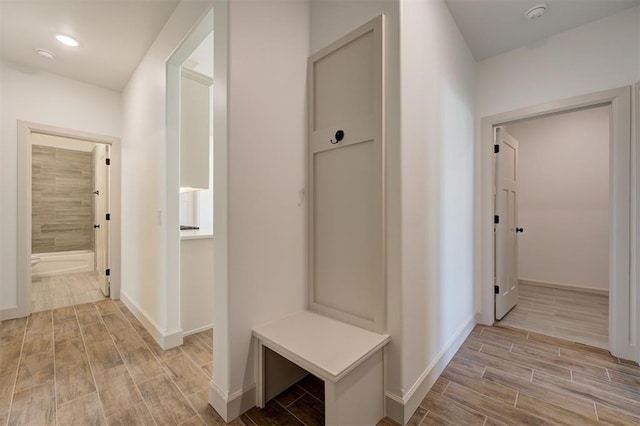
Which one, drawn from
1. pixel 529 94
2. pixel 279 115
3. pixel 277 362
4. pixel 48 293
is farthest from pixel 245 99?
pixel 48 293

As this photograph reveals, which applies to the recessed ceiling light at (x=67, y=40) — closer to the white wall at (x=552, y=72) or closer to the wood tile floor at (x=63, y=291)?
the wood tile floor at (x=63, y=291)

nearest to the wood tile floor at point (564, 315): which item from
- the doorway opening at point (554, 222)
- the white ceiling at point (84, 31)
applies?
the doorway opening at point (554, 222)

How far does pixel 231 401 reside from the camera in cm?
141

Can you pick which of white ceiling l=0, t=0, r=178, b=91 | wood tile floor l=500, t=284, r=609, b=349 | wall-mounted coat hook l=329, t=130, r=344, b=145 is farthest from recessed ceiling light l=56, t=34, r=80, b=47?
wood tile floor l=500, t=284, r=609, b=349

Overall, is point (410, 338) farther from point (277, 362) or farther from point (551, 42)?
point (551, 42)

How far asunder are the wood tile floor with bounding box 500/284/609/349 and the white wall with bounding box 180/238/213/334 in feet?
9.97

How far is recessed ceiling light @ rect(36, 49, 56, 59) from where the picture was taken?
2.64m

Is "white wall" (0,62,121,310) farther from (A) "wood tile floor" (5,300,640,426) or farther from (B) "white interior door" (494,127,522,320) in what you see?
(B) "white interior door" (494,127,522,320)

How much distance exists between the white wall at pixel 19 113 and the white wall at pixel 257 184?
2.95 m

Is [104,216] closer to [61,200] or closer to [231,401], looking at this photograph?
[61,200]

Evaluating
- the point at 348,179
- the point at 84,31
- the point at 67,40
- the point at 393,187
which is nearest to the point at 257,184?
the point at 348,179

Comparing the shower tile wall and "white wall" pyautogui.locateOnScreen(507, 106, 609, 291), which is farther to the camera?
the shower tile wall

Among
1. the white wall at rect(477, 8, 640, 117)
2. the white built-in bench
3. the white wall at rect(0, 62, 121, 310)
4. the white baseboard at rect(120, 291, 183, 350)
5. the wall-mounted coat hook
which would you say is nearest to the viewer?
the white built-in bench

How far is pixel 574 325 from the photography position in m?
2.60
